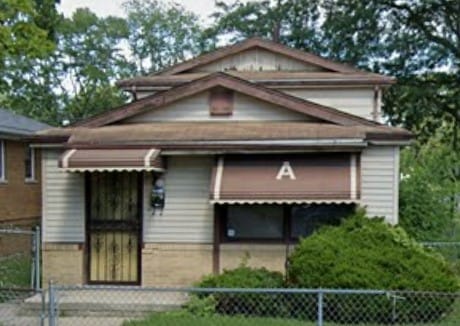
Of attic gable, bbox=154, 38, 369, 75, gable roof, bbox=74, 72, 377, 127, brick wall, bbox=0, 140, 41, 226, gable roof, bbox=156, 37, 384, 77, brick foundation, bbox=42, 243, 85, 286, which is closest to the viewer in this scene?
brick foundation, bbox=42, 243, 85, 286

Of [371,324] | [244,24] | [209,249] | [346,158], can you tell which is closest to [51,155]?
[209,249]

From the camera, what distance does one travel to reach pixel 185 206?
1181 cm

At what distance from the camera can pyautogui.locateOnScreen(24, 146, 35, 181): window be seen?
20609 mm

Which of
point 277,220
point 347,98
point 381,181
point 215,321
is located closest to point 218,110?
point 277,220

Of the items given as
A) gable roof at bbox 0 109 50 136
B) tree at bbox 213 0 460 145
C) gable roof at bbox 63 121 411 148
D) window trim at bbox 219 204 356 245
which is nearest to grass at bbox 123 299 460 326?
window trim at bbox 219 204 356 245

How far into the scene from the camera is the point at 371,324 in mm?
9227

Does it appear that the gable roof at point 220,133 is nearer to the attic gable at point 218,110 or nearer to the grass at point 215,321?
the attic gable at point 218,110

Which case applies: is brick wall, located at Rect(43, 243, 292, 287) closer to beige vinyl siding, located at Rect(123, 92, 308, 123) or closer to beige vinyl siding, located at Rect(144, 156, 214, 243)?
beige vinyl siding, located at Rect(144, 156, 214, 243)

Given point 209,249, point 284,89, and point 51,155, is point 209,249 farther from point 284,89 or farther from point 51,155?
point 284,89

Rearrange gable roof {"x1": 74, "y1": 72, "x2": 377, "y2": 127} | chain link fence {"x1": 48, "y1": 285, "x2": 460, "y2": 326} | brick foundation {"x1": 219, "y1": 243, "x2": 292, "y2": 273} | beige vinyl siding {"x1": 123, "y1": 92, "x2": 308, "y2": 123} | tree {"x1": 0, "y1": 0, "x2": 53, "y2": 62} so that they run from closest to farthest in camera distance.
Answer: tree {"x1": 0, "y1": 0, "x2": 53, "y2": 62} < chain link fence {"x1": 48, "y1": 285, "x2": 460, "y2": 326} < brick foundation {"x1": 219, "y1": 243, "x2": 292, "y2": 273} < gable roof {"x1": 74, "y1": 72, "x2": 377, "y2": 127} < beige vinyl siding {"x1": 123, "y1": 92, "x2": 308, "y2": 123}

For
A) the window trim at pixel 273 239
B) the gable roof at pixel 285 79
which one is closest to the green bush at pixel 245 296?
the window trim at pixel 273 239

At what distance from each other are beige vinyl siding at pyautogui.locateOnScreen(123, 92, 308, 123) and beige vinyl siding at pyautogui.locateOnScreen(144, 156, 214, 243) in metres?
1.45

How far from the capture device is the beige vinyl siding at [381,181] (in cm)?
1127

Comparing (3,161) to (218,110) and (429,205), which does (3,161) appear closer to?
(218,110)
